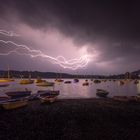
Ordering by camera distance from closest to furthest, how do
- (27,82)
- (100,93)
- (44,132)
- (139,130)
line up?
(44,132) → (139,130) → (100,93) → (27,82)

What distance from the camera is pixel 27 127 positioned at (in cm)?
1753

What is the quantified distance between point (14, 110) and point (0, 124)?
22.5 feet

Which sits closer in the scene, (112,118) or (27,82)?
(112,118)

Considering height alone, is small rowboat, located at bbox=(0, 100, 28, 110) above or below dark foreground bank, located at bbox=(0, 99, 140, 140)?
above

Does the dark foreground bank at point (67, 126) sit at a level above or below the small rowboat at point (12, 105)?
below

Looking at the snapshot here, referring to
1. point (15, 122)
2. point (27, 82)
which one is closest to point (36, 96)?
point (15, 122)

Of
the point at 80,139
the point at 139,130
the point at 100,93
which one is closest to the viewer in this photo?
the point at 80,139

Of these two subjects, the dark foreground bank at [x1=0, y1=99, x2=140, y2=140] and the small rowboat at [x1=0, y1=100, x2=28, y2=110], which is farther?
the small rowboat at [x1=0, y1=100, x2=28, y2=110]

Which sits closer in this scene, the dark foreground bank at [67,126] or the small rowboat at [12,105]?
the dark foreground bank at [67,126]

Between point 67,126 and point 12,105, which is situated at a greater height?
point 12,105

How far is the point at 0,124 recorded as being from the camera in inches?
722

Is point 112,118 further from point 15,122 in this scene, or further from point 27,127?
point 15,122

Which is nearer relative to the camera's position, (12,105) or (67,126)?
(67,126)

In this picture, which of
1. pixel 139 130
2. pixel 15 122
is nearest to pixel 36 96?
pixel 15 122
